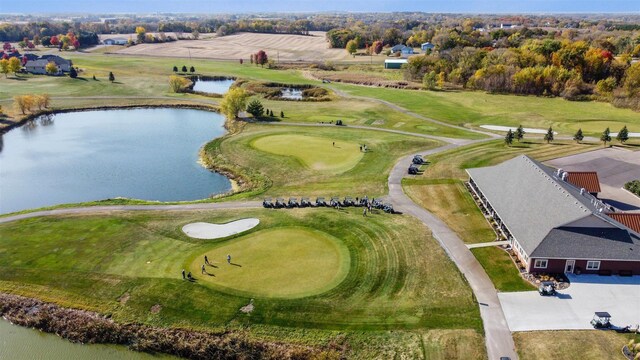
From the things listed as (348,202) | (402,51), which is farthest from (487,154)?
(402,51)

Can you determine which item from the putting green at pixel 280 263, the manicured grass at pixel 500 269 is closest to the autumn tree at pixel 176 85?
the putting green at pixel 280 263

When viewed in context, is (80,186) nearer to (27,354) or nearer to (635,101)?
(27,354)

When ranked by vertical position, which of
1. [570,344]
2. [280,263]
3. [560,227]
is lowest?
[570,344]

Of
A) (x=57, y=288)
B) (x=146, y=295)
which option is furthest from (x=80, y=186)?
(x=146, y=295)

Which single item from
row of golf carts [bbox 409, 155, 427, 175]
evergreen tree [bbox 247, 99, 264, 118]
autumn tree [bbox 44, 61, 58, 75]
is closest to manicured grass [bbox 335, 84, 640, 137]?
row of golf carts [bbox 409, 155, 427, 175]

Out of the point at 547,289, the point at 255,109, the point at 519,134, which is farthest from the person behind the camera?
the point at 255,109

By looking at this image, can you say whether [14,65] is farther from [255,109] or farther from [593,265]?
[593,265]

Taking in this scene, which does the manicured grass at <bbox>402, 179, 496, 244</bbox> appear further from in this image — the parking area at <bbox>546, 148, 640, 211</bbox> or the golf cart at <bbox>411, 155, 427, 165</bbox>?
the parking area at <bbox>546, 148, 640, 211</bbox>
